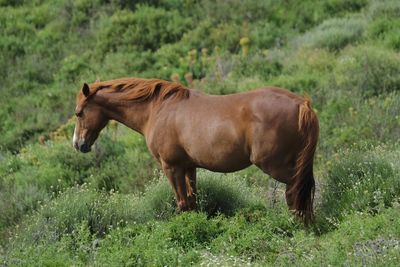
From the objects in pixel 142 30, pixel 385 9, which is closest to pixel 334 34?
pixel 385 9

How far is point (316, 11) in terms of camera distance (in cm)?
1678

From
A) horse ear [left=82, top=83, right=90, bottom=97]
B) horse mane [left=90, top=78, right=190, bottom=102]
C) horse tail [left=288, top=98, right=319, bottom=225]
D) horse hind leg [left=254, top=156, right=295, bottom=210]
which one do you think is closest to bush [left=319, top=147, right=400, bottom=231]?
horse tail [left=288, top=98, right=319, bottom=225]

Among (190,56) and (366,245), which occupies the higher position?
(366,245)

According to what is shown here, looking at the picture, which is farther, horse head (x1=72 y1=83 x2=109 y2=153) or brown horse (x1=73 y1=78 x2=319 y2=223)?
horse head (x1=72 y1=83 x2=109 y2=153)

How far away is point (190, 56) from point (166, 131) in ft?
25.1

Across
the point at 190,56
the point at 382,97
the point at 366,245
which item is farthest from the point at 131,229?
the point at 190,56

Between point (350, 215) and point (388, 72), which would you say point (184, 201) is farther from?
point (388, 72)

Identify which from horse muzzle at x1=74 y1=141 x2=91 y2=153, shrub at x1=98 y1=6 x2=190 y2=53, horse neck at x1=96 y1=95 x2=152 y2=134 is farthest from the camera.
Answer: shrub at x1=98 y1=6 x2=190 y2=53

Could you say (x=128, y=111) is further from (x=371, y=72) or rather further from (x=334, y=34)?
(x=334, y=34)

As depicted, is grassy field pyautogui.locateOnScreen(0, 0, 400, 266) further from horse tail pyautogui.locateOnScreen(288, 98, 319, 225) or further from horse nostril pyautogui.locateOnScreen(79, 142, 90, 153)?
horse nostril pyautogui.locateOnScreen(79, 142, 90, 153)

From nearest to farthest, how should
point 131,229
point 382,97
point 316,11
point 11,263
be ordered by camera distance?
point 11,263
point 131,229
point 382,97
point 316,11

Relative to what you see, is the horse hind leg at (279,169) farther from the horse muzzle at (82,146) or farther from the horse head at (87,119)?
the horse muzzle at (82,146)

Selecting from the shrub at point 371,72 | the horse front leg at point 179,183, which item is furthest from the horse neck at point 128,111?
the shrub at point 371,72

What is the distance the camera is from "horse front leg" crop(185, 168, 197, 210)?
8.04 metres
